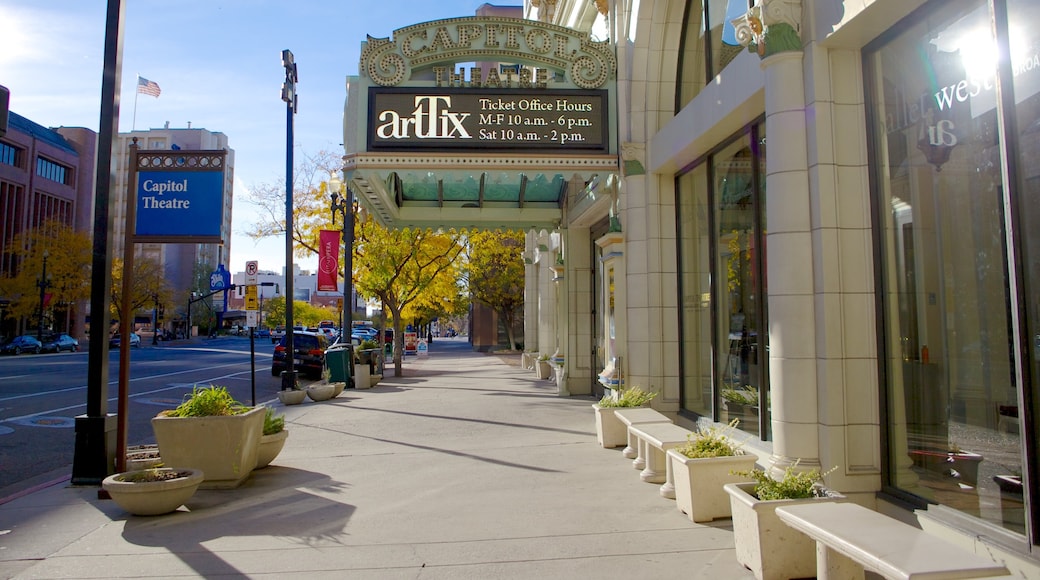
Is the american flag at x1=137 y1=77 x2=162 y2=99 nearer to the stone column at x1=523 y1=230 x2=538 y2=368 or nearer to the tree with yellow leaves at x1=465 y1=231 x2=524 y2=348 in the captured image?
the tree with yellow leaves at x1=465 y1=231 x2=524 y2=348

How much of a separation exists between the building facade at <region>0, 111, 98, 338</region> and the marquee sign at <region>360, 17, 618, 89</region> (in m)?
54.4

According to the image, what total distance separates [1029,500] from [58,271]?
6245cm

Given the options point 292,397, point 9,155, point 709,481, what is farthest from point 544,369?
point 9,155

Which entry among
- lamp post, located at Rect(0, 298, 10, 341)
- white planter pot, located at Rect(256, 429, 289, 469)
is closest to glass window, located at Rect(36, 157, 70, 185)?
lamp post, located at Rect(0, 298, 10, 341)

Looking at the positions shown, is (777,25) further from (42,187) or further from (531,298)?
(42,187)

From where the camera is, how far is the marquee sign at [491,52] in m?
10.0

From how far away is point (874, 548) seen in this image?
347 centimetres

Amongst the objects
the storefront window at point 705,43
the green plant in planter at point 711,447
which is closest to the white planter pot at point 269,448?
the green plant in planter at point 711,447

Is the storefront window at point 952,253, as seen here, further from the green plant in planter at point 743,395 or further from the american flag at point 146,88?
the american flag at point 146,88

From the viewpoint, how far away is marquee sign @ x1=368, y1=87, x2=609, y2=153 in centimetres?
997

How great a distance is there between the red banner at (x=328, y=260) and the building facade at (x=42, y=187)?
44.1 meters

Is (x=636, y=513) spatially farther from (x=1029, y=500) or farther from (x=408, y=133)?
(x=408, y=133)

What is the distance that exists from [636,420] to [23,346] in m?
52.2

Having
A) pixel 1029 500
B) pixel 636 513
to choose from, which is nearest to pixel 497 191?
pixel 636 513
